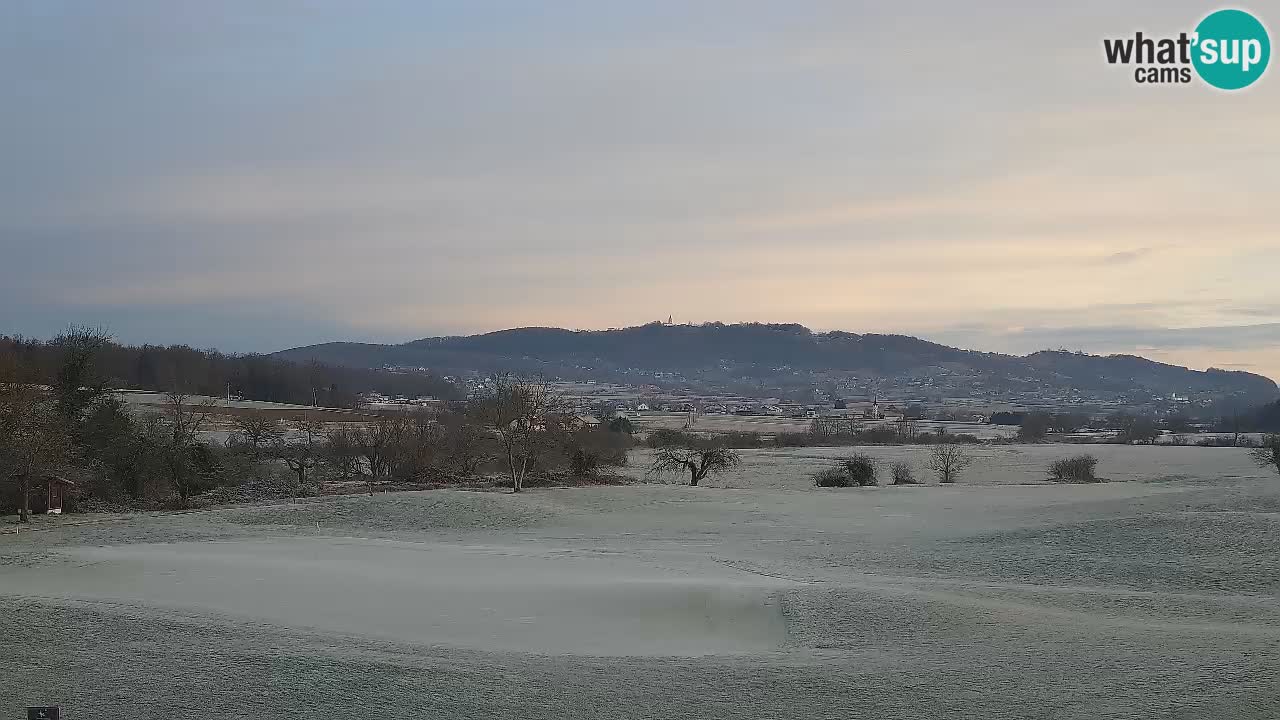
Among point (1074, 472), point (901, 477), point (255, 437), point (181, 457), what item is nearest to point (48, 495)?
point (181, 457)

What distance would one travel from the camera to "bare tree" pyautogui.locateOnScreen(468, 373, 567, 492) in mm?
43594

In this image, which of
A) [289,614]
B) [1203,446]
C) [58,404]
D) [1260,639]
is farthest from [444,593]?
[1203,446]

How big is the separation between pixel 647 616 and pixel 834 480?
37347 mm

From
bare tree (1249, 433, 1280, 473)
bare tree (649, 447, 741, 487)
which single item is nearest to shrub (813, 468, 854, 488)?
bare tree (649, 447, 741, 487)

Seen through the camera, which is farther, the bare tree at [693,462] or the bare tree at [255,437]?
the bare tree at [693,462]

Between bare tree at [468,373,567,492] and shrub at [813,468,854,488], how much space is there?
14.4 m

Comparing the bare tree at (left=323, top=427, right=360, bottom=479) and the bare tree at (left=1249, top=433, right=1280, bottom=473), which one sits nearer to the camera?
the bare tree at (left=1249, top=433, right=1280, bottom=473)

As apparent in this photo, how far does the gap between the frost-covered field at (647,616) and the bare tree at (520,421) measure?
416 inches

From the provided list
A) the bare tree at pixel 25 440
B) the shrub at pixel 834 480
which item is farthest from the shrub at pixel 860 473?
the bare tree at pixel 25 440

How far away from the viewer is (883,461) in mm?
71938

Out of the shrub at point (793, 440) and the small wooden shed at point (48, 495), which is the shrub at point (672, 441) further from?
the small wooden shed at point (48, 495)

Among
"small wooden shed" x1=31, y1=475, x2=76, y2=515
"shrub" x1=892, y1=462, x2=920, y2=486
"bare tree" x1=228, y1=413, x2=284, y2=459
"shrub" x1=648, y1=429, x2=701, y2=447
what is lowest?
"shrub" x1=892, y1=462, x2=920, y2=486

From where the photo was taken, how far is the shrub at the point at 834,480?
171 feet

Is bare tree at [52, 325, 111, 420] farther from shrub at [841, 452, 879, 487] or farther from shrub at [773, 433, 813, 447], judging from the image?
shrub at [773, 433, 813, 447]
